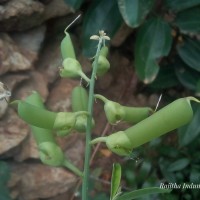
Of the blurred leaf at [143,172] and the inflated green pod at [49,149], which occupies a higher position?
the inflated green pod at [49,149]

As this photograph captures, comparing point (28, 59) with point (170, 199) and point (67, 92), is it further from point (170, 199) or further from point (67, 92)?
point (170, 199)

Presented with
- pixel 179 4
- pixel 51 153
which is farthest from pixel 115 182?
pixel 179 4

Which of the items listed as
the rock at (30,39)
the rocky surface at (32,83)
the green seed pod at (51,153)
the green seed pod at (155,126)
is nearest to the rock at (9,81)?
the rocky surface at (32,83)

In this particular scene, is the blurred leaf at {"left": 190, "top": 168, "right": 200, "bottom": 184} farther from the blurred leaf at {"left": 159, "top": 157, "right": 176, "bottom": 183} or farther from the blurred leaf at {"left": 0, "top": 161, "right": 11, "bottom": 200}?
the blurred leaf at {"left": 0, "top": 161, "right": 11, "bottom": 200}

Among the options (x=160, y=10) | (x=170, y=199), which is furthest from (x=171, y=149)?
(x=160, y=10)

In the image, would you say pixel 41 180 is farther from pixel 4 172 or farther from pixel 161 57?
pixel 161 57

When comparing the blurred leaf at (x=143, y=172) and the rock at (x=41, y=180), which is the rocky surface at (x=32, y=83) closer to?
the rock at (x=41, y=180)

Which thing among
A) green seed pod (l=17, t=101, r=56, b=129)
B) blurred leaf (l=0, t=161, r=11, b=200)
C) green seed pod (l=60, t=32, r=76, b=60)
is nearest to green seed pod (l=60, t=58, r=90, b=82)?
green seed pod (l=60, t=32, r=76, b=60)
